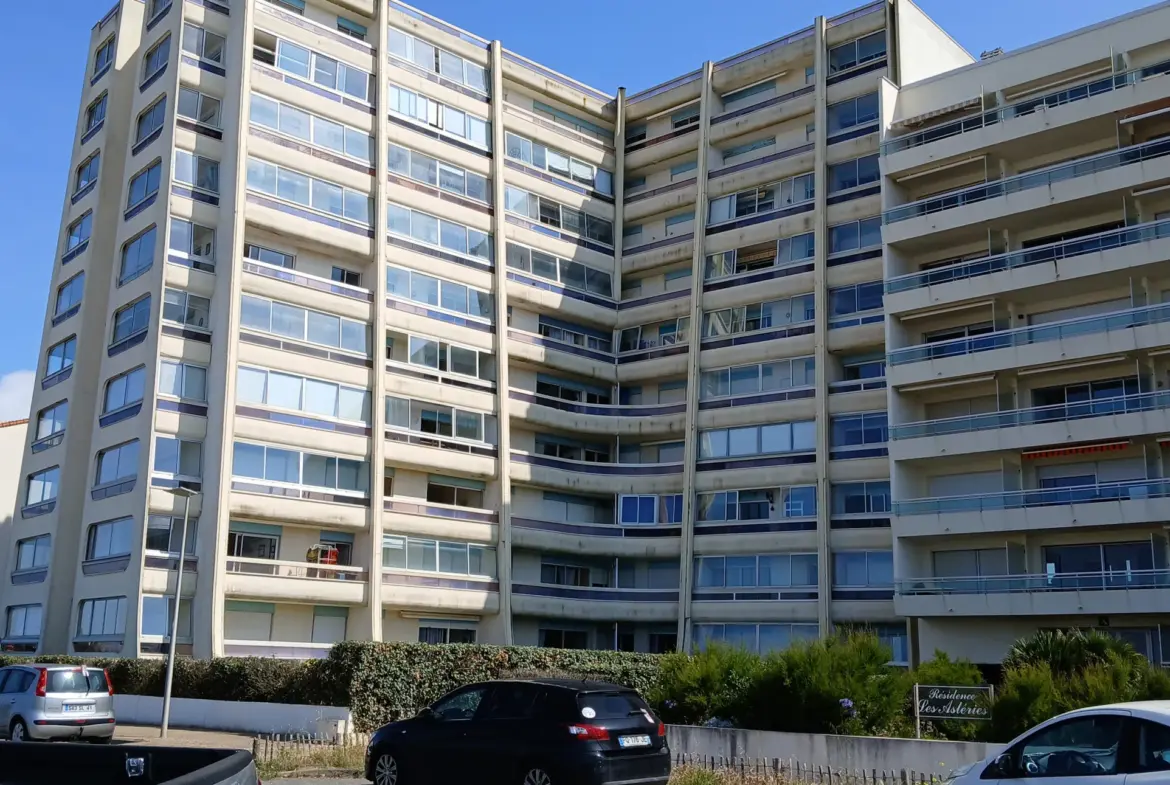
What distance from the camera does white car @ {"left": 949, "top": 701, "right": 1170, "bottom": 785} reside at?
1050 cm

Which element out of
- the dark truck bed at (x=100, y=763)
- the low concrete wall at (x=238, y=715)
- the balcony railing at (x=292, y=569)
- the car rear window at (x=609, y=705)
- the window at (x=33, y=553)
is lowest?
the low concrete wall at (x=238, y=715)

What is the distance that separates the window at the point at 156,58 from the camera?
4291cm

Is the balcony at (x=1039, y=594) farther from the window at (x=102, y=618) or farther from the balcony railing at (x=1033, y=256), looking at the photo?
the window at (x=102, y=618)

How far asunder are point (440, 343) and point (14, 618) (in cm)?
1904

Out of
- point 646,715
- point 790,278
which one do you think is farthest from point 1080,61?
point 646,715

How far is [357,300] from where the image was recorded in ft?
141

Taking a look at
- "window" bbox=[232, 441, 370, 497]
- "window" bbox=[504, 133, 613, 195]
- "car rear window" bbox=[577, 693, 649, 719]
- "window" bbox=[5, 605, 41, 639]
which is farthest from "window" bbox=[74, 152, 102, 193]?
"car rear window" bbox=[577, 693, 649, 719]

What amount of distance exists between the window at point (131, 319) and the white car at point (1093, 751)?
34.7 m

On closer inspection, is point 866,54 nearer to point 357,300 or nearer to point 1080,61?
point 1080,61

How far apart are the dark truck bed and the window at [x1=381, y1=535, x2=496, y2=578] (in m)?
35.7

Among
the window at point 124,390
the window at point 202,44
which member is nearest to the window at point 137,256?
the window at point 124,390

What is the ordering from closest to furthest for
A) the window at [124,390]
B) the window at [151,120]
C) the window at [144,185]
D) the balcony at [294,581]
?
the balcony at [294,581], the window at [124,390], the window at [144,185], the window at [151,120]

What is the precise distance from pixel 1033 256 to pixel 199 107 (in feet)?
97.0

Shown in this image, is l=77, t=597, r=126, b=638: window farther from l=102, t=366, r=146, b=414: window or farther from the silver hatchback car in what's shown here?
the silver hatchback car
